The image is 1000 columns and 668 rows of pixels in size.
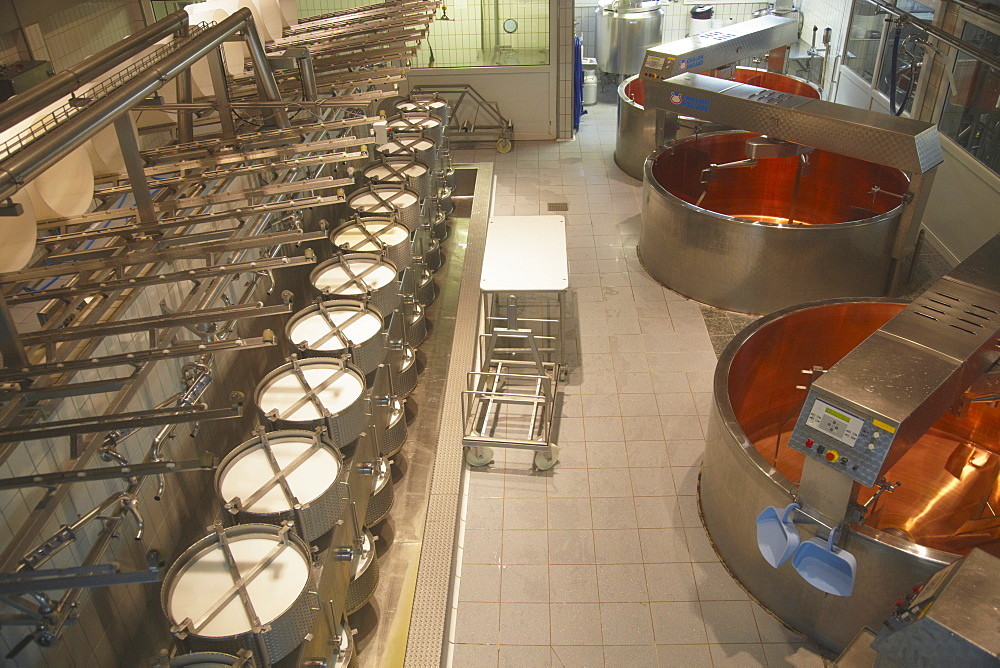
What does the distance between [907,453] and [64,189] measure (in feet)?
17.1

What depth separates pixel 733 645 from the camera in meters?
3.93

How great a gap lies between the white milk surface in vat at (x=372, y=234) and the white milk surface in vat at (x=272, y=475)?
6.80ft

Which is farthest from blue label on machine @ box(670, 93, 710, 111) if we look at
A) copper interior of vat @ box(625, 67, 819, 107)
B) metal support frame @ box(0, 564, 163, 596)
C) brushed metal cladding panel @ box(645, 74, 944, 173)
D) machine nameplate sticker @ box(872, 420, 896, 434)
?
metal support frame @ box(0, 564, 163, 596)

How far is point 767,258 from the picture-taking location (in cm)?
625

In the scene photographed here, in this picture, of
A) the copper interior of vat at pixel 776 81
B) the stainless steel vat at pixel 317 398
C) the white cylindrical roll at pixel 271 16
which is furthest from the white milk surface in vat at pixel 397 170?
the copper interior of vat at pixel 776 81

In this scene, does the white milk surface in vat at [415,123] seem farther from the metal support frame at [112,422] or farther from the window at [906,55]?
the metal support frame at [112,422]

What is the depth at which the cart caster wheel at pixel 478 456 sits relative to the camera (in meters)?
5.11

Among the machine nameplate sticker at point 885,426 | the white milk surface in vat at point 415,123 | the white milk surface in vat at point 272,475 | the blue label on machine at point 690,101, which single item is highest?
the blue label on machine at point 690,101

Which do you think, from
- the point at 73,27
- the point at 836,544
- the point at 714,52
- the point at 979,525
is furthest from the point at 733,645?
the point at 73,27

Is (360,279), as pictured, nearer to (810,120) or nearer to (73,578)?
(73,578)

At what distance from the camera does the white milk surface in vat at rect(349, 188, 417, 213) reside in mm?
6039

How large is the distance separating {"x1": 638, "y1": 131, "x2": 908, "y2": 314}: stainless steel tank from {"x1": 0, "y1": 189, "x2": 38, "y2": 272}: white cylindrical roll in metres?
5.07

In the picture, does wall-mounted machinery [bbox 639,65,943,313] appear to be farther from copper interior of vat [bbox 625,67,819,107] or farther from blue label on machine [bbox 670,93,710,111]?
copper interior of vat [bbox 625,67,819,107]

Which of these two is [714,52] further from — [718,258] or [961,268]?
[961,268]
